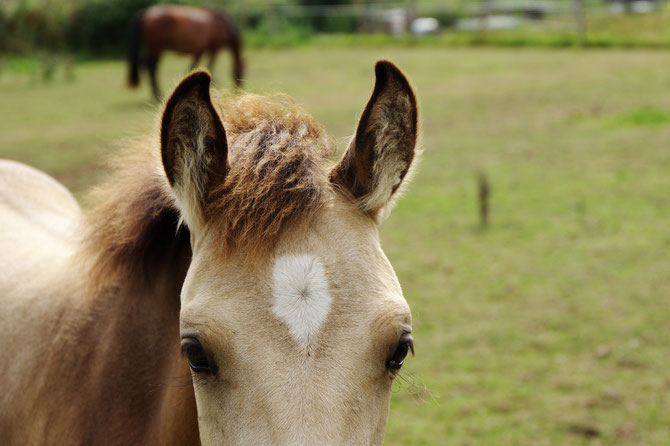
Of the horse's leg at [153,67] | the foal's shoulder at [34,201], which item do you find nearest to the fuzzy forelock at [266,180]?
the foal's shoulder at [34,201]

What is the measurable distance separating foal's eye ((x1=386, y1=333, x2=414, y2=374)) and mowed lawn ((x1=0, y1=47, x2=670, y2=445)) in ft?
0.55

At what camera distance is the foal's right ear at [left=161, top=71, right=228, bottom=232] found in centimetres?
167

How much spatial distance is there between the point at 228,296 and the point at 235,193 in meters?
0.26

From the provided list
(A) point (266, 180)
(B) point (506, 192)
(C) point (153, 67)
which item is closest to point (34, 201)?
(A) point (266, 180)

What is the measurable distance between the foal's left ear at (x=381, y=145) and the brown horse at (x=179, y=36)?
1341 cm

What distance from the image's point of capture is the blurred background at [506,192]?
4.25 metres

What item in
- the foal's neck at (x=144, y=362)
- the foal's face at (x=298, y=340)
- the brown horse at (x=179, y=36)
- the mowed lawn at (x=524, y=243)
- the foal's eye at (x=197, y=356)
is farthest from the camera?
the brown horse at (x=179, y=36)

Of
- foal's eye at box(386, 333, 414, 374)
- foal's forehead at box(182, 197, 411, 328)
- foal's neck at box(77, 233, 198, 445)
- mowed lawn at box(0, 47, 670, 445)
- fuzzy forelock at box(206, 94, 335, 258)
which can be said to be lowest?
mowed lawn at box(0, 47, 670, 445)

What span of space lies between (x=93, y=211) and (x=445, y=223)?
528 centimetres

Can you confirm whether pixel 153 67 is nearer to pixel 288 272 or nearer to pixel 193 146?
pixel 193 146

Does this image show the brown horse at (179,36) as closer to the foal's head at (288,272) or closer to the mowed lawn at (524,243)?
the mowed lawn at (524,243)

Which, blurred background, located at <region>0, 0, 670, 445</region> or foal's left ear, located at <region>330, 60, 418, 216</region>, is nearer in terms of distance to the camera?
foal's left ear, located at <region>330, 60, 418, 216</region>

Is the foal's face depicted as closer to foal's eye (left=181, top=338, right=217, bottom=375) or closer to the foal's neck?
foal's eye (left=181, top=338, right=217, bottom=375)

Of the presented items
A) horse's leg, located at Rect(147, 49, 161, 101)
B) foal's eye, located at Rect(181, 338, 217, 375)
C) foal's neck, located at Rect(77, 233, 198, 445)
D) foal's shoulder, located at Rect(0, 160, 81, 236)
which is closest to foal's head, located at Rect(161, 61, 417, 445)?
foal's eye, located at Rect(181, 338, 217, 375)
